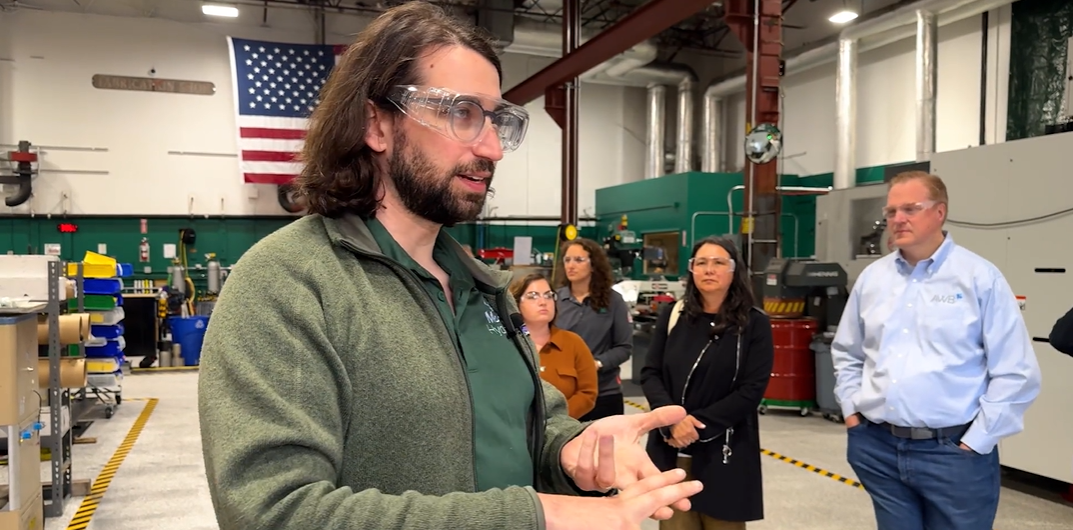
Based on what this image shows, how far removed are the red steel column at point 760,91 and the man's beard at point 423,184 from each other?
5.88 m

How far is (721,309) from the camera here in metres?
3.01

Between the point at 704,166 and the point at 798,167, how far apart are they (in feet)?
6.10

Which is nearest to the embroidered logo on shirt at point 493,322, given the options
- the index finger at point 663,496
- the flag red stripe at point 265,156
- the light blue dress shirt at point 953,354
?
the index finger at point 663,496

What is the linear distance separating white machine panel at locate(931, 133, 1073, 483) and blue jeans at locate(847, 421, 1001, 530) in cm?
257

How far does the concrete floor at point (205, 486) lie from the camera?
4.23 metres

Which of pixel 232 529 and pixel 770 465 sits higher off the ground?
pixel 232 529

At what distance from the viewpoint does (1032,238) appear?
468 centimetres

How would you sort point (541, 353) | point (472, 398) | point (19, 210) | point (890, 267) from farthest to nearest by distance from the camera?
point (19, 210) → point (541, 353) → point (890, 267) → point (472, 398)

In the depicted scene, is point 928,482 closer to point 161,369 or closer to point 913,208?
point 913,208

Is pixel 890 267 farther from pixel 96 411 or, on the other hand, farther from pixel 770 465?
pixel 96 411

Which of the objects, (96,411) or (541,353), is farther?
(96,411)

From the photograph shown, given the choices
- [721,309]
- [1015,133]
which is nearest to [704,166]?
[1015,133]

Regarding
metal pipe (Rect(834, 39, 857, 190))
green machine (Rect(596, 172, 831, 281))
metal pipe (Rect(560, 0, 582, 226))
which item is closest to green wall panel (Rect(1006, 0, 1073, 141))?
metal pipe (Rect(834, 39, 857, 190))

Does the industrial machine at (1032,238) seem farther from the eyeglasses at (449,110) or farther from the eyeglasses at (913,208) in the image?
the eyeglasses at (449,110)
